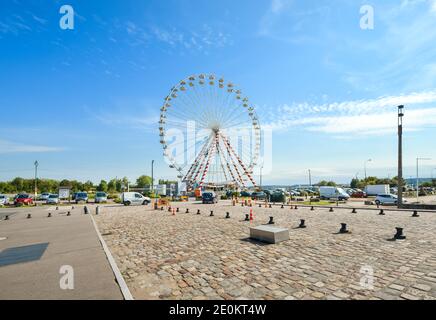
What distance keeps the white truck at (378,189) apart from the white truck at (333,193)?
1079 cm

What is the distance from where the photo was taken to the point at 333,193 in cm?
4088

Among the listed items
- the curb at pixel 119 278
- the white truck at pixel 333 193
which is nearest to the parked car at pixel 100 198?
the curb at pixel 119 278

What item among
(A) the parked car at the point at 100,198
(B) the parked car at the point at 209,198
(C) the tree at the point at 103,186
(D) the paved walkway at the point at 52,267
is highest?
(D) the paved walkway at the point at 52,267

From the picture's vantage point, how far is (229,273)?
632 centimetres

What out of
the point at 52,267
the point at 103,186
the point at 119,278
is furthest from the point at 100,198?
the point at 103,186

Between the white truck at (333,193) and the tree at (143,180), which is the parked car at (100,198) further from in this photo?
the tree at (143,180)

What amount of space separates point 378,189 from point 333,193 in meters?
14.0

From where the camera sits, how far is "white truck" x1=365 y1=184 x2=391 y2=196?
46.2m

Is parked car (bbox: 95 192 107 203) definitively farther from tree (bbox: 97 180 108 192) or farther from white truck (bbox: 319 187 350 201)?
tree (bbox: 97 180 108 192)

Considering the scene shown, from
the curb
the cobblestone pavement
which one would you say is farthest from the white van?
the curb

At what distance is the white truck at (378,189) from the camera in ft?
152
